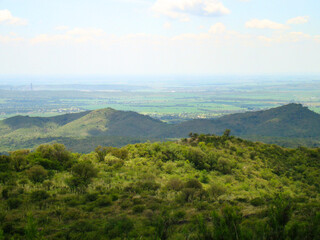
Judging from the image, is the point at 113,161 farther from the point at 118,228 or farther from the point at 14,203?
the point at 118,228

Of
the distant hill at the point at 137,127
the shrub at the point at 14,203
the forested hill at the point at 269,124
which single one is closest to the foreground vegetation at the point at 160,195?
the shrub at the point at 14,203

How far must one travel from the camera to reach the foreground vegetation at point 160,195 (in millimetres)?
11009

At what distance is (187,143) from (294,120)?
309 ft

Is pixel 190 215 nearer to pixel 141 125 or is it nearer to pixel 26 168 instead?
pixel 26 168

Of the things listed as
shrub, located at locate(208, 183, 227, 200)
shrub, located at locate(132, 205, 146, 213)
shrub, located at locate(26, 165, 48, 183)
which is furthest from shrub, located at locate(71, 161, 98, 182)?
shrub, located at locate(208, 183, 227, 200)

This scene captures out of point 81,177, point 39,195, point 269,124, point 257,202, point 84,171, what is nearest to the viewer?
point 39,195

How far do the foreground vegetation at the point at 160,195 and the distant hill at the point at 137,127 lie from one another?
6767 cm

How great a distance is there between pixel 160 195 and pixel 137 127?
4586 inches

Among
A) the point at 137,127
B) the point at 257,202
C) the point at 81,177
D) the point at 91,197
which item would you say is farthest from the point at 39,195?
the point at 137,127

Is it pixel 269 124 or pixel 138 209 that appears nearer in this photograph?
pixel 138 209

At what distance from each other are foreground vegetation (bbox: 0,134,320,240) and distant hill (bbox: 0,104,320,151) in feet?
222

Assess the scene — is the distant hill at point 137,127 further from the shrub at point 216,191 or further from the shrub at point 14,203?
the shrub at point 14,203

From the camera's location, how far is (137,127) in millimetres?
134875

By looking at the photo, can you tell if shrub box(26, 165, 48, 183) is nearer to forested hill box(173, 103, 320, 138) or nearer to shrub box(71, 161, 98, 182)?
shrub box(71, 161, 98, 182)
